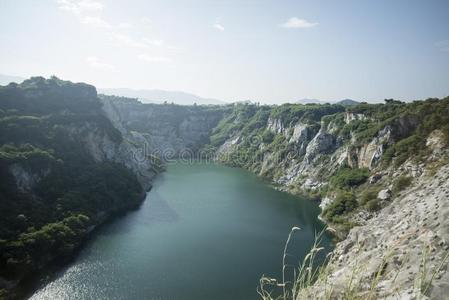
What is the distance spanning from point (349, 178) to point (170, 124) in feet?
387

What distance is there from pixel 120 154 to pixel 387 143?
6613 cm

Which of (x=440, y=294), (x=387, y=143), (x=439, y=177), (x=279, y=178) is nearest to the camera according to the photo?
(x=440, y=294)

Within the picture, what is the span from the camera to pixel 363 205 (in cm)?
6284

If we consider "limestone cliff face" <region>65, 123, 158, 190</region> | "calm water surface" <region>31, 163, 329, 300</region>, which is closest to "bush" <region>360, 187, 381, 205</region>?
"calm water surface" <region>31, 163, 329, 300</region>

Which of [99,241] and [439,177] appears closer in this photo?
[439,177]

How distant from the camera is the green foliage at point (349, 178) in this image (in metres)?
74.7

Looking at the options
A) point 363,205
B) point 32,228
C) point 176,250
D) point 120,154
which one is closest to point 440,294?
point 176,250

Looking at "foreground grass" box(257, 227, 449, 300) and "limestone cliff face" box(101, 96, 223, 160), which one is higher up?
"foreground grass" box(257, 227, 449, 300)

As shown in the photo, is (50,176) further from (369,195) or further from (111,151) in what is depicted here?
(369,195)

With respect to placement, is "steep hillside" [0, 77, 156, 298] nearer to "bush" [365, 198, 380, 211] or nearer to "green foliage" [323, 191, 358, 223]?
"green foliage" [323, 191, 358, 223]

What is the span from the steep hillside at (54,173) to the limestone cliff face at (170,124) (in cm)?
6365

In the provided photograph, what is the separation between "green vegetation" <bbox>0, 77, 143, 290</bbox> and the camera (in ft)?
154

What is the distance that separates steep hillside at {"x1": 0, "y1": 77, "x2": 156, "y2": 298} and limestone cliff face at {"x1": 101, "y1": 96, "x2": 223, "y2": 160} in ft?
209

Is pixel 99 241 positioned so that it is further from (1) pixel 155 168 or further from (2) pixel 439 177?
(1) pixel 155 168
